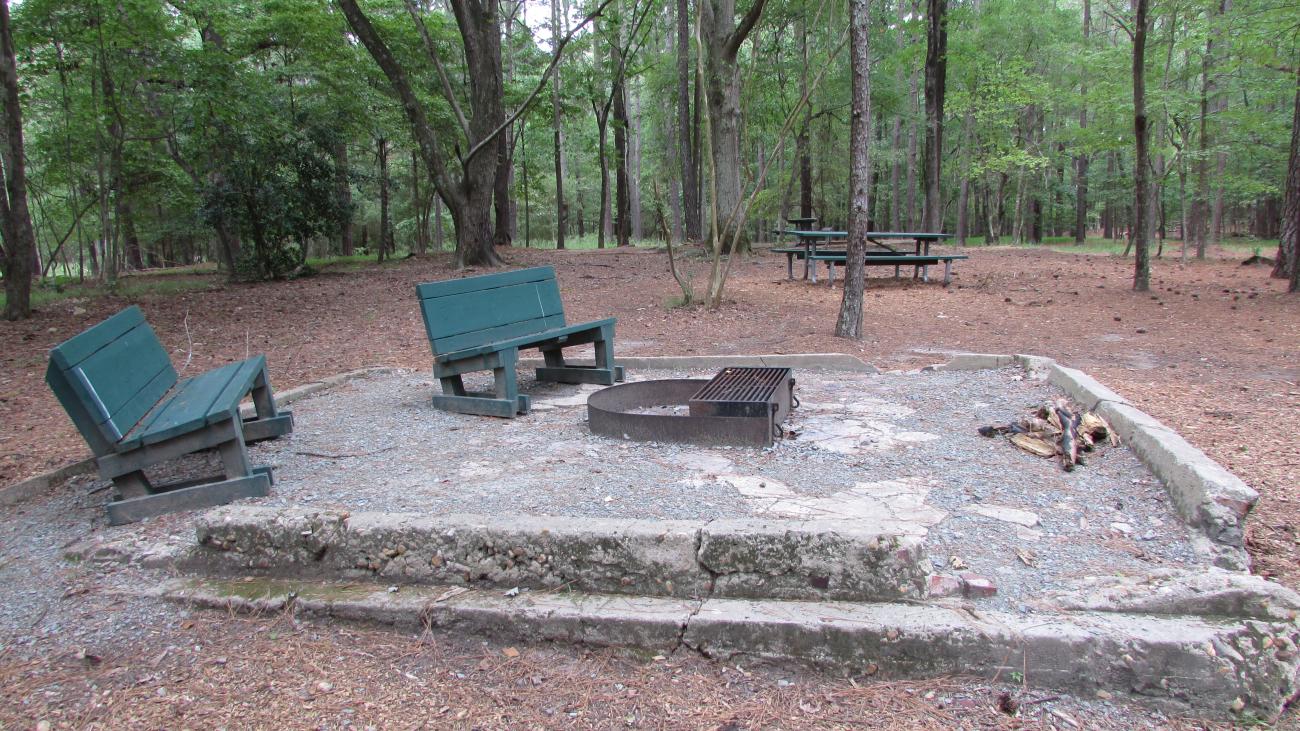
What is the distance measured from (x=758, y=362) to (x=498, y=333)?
7.04ft

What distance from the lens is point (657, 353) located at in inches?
279

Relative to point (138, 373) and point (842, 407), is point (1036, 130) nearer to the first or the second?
point (842, 407)

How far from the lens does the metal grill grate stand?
3975 mm

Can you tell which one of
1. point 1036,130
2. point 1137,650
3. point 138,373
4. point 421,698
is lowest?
point 421,698

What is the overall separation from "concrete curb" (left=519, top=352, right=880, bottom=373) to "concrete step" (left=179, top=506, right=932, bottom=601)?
137 inches

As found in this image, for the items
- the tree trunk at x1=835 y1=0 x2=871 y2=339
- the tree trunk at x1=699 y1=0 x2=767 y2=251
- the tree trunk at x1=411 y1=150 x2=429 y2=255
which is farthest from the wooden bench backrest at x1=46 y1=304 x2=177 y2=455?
the tree trunk at x1=411 y1=150 x2=429 y2=255

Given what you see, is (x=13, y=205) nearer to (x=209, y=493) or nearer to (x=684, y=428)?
(x=209, y=493)

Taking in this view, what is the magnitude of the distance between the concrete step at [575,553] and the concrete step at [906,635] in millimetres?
61

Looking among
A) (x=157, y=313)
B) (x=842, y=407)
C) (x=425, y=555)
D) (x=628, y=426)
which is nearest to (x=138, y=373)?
(x=425, y=555)

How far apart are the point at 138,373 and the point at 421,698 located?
2.53 metres

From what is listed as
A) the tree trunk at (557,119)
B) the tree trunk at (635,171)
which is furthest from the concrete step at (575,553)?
the tree trunk at (635,171)

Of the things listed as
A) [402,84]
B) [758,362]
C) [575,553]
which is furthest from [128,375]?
[402,84]

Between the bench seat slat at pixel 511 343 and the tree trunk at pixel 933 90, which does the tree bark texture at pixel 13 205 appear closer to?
the bench seat slat at pixel 511 343

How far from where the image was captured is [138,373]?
357 centimetres
